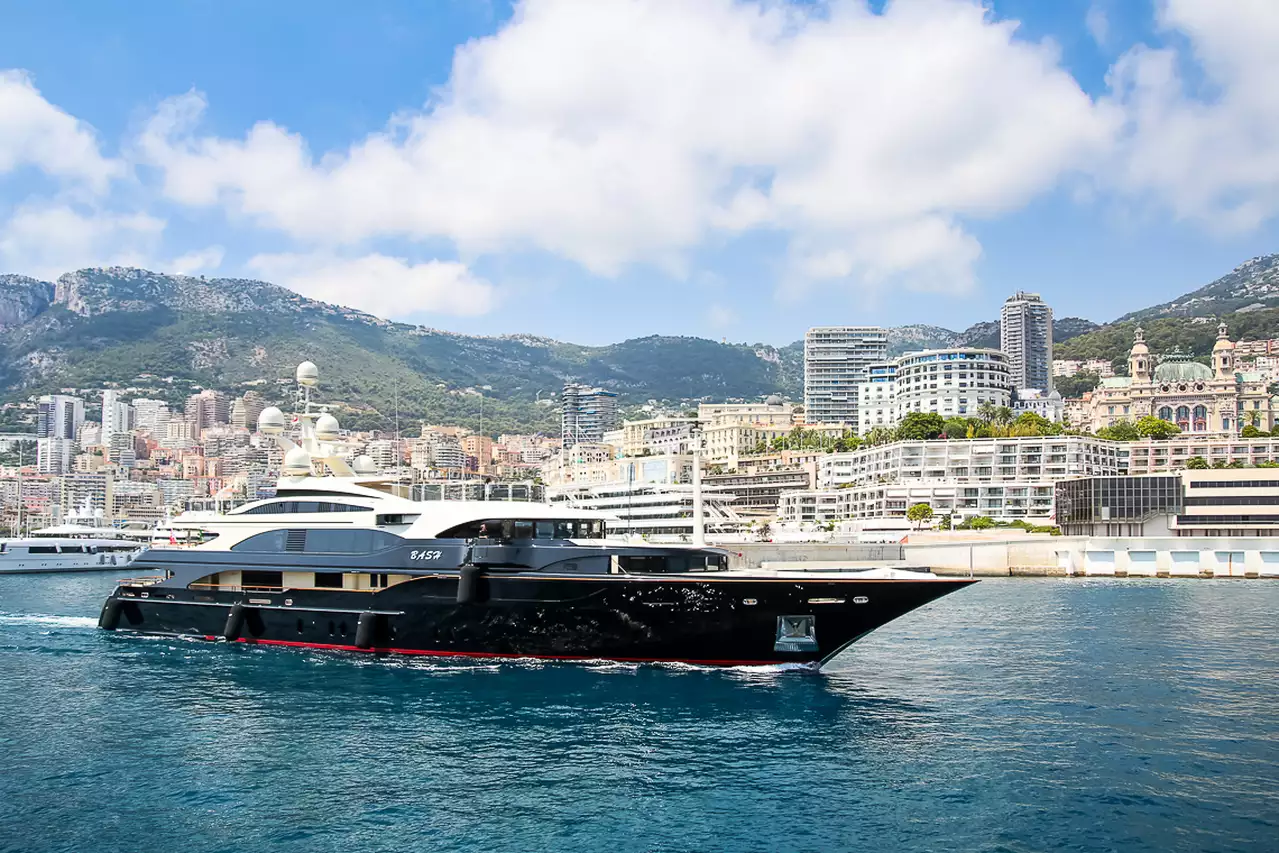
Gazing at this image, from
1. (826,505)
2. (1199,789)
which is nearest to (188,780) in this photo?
Answer: (1199,789)

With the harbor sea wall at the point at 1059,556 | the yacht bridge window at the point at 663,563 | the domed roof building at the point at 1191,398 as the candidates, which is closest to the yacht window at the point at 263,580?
the yacht bridge window at the point at 663,563

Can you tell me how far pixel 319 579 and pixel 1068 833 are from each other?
70.1ft

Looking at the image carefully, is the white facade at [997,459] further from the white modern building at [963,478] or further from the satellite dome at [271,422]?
the satellite dome at [271,422]

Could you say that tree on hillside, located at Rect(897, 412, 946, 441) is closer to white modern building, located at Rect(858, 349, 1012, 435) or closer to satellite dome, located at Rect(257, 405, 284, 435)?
white modern building, located at Rect(858, 349, 1012, 435)

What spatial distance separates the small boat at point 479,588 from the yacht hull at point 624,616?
0.04 meters

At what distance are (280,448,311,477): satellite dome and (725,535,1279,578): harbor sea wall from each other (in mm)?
36236

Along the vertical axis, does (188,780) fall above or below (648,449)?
below

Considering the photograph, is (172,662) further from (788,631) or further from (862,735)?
(862,735)

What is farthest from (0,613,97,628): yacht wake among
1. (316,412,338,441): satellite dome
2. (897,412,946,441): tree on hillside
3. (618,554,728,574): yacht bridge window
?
(897,412,946,441): tree on hillside

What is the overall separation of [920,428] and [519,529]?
340ft

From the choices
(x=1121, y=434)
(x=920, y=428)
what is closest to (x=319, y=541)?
(x=920, y=428)

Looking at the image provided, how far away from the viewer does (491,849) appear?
13.2 m

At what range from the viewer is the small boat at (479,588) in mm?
24188

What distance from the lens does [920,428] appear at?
123 metres
